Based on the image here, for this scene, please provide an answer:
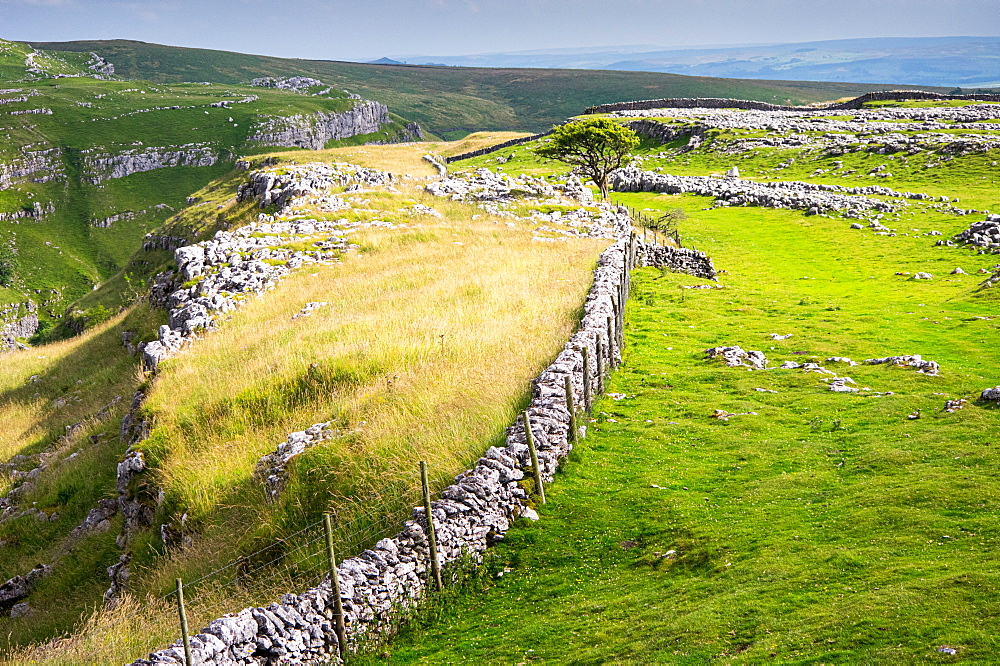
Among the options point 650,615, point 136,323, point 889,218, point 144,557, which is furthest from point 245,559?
point 889,218

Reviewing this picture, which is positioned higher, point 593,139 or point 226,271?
point 593,139

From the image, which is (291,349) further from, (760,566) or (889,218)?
(889,218)

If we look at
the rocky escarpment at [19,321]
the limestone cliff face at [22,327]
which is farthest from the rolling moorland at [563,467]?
the rocky escarpment at [19,321]

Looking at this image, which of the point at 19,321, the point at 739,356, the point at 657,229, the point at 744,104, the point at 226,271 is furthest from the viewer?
the point at 19,321

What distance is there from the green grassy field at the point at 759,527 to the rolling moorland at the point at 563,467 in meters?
0.06

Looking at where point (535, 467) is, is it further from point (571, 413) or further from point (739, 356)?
point (739, 356)

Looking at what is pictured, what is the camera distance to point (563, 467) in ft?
A: 45.6

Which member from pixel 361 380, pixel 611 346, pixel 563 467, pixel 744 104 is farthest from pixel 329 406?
pixel 744 104

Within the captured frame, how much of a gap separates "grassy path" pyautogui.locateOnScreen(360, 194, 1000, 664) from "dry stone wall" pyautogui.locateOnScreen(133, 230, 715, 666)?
0.58m

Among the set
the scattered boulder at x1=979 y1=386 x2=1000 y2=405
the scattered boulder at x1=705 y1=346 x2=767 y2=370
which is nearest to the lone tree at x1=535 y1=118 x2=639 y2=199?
the scattered boulder at x1=705 y1=346 x2=767 y2=370

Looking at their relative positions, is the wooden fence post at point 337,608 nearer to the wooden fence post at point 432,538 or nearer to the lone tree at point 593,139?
the wooden fence post at point 432,538

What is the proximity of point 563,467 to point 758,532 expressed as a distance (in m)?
4.23

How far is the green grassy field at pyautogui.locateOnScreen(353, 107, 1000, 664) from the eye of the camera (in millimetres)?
7953

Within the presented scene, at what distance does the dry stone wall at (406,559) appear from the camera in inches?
365
